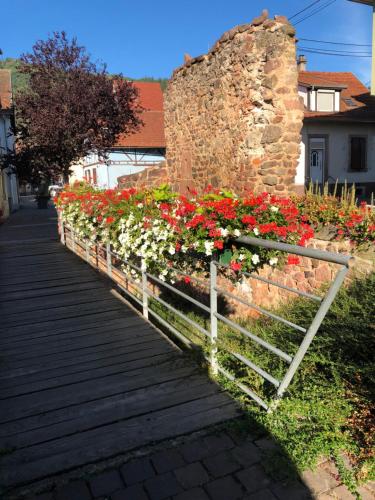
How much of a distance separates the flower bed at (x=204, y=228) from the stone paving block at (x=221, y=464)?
121 cm

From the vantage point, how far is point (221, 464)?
90.1 inches

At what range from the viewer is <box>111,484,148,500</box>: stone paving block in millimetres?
2088

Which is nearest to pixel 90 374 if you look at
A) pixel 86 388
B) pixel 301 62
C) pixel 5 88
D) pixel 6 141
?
pixel 86 388

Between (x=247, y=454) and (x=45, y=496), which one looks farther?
(x=247, y=454)

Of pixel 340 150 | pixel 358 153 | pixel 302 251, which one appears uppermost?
pixel 340 150

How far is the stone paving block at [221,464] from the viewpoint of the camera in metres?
2.23

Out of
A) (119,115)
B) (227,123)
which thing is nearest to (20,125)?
(119,115)

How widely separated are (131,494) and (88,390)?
3.75 feet

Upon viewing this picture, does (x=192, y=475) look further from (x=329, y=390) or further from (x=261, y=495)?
(x=329, y=390)

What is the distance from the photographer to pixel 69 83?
1326 centimetres

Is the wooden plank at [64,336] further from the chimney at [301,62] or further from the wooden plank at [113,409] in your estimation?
the chimney at [301,62]

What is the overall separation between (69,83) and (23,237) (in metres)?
5.21

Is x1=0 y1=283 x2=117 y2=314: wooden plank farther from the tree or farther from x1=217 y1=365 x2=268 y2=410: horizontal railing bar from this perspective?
the tree

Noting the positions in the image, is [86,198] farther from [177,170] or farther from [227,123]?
[177,170]
